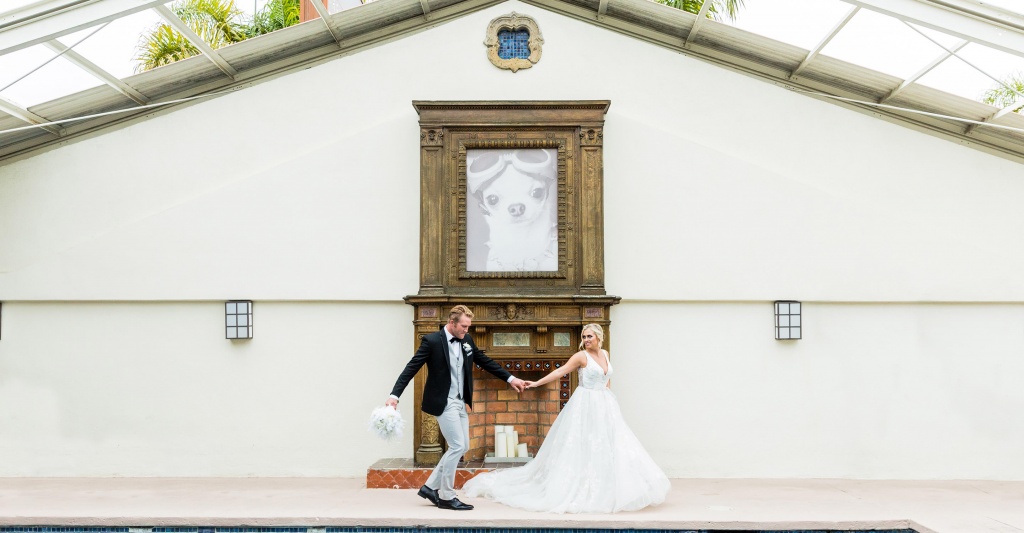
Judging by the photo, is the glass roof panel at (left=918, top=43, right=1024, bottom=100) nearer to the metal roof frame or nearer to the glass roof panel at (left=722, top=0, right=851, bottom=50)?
the metal roof frame

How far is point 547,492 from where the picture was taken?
22.6 feet

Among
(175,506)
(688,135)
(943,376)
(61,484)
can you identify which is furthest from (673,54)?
(61,484)

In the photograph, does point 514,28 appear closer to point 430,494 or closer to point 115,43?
point 115,43

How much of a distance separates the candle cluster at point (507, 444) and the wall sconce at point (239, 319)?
262 cm

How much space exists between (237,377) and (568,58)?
14.9 ft

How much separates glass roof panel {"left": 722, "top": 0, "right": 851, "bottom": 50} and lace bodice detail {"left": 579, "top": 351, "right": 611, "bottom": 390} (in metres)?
3.50

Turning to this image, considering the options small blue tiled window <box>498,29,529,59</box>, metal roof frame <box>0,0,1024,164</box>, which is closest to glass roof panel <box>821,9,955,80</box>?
metal roof frame <box>0,0,1024,164</box>

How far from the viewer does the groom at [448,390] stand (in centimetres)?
677

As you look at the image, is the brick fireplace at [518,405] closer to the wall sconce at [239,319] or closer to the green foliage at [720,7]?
the wall sconce at [239,319]

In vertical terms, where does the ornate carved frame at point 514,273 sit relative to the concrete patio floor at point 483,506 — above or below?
above

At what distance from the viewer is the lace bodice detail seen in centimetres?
718

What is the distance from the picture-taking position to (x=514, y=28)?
352 inches

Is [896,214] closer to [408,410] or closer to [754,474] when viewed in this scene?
[754,474]

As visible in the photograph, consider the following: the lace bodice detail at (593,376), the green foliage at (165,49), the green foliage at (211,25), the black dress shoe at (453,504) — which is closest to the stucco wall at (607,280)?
the lace bodice detail at (593,376)
